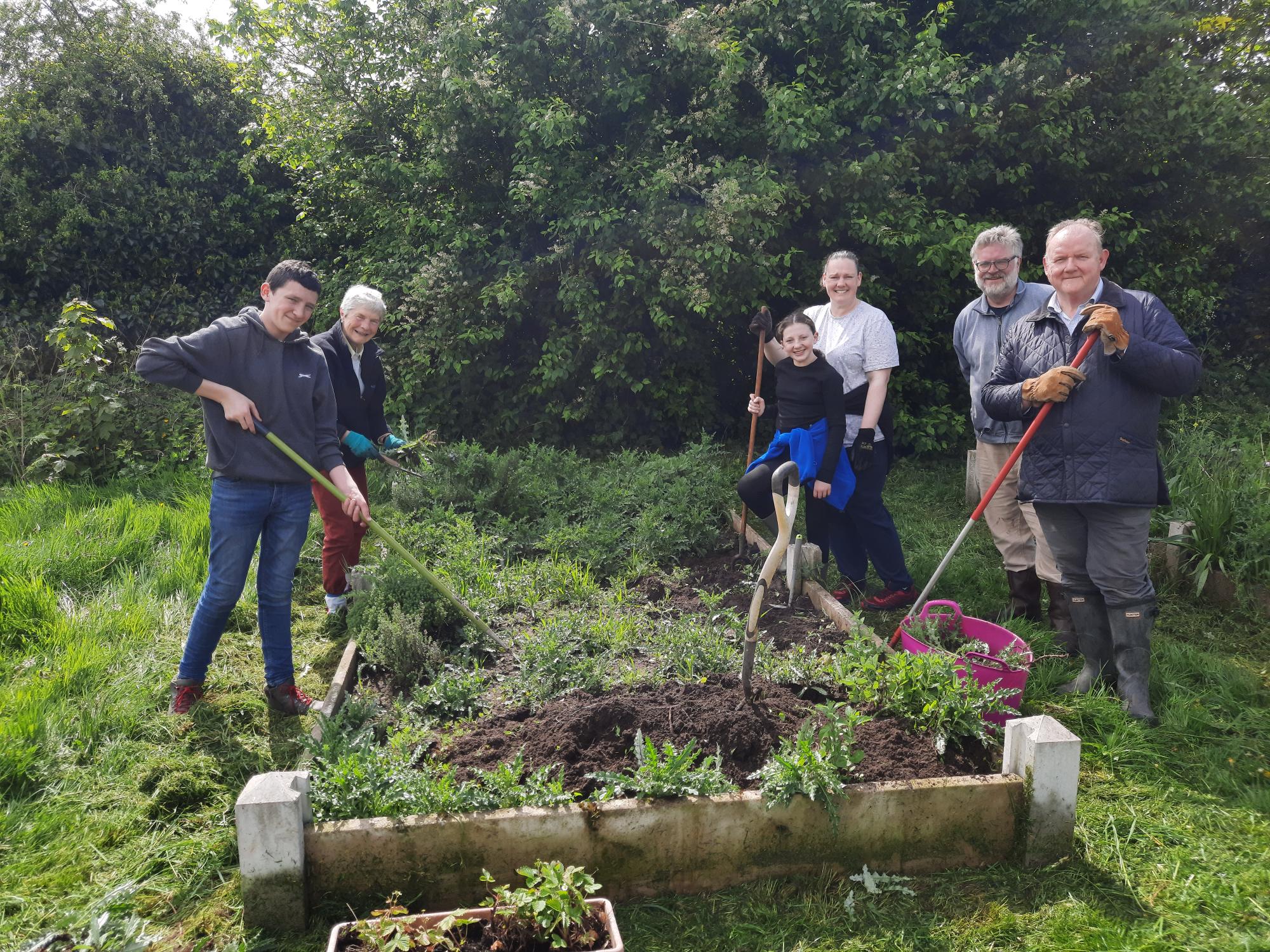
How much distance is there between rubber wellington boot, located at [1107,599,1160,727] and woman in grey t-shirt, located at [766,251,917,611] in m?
1.37

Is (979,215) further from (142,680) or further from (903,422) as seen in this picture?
(142,680)

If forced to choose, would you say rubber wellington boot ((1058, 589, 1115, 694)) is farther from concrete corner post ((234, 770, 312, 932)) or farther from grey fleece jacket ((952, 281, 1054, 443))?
concrete corner post ((234, 770, 312, 932))

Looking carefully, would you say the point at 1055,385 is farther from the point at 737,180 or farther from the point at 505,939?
the point at 737,180

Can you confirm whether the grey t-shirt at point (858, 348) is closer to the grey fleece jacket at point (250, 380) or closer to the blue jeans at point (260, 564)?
the grey fleece jacket at point (250, 380)

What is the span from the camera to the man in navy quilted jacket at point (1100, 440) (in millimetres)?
3430

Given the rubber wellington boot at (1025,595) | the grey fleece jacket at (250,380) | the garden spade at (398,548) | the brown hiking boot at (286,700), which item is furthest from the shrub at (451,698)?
the rubber wellington boot at (1025,595)

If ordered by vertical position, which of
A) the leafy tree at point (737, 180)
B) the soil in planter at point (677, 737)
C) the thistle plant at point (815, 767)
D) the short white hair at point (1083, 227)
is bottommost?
the soil in planter at point (677, 737)

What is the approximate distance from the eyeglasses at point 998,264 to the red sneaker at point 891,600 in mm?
1855

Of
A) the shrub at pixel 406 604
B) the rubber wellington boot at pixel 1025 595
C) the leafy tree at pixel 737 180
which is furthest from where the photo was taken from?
the leafy tree at pixel 737 180

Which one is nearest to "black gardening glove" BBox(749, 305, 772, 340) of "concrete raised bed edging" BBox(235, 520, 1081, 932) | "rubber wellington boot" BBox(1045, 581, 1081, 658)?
"rubber wellington boot" BBox(1045, 581, 1081, 658)

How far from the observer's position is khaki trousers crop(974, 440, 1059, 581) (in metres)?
4.59

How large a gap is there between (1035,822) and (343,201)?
1055 centimetres

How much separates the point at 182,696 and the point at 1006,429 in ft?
14.2

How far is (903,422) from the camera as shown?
8.63 m
